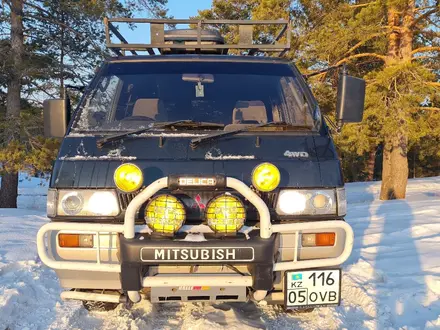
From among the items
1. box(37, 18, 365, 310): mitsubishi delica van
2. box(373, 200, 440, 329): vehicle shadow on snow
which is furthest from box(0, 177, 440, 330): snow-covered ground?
box(37, 18, 365, 310): mitsubishi delica van

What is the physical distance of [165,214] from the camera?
2605 mm

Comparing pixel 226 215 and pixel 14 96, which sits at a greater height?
pixel 14 96

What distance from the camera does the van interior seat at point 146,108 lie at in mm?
3646

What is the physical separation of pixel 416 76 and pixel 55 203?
12.4m

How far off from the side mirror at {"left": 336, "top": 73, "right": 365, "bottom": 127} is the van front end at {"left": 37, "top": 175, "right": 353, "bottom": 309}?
1196mm

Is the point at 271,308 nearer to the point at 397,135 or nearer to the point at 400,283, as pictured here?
the point at 400,283

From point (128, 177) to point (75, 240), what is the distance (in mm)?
574

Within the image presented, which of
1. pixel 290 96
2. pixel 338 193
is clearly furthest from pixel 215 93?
pixel 338 193

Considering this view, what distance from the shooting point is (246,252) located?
8.47 feet

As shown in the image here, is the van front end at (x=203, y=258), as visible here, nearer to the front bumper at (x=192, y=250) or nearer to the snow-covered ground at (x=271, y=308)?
the front bumper at (x=192, y=250)

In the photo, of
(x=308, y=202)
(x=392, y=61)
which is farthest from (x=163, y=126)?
(x=392, y=61)

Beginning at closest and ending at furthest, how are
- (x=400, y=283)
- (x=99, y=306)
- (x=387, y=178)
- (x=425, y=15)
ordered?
(x=99, y=306), (x=400, y=283), (x=425, y=15), (x=387, y=178)

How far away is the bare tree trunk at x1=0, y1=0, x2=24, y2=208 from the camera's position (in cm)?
1205

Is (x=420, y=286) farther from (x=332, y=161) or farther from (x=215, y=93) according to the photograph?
(x=215, y=93)
